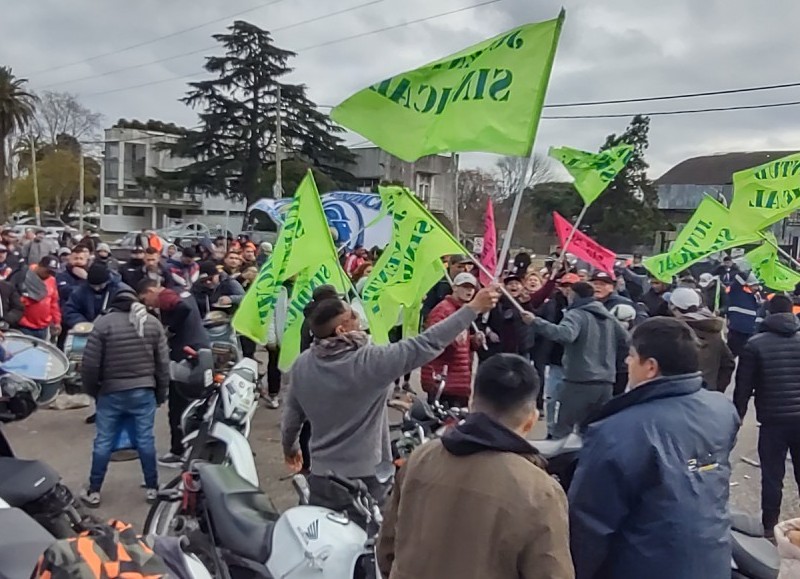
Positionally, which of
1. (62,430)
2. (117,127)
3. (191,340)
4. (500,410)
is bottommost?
(62,430)

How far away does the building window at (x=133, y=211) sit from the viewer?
199 feet

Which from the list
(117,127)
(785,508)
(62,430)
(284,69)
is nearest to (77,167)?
(117,127)

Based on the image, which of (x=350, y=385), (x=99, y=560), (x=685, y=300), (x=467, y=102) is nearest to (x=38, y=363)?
(x=350, y=385)

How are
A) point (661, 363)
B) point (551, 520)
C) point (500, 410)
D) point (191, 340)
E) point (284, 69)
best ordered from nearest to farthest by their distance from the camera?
point (551, 520) < point (500, 410) < point (661, 363) < point (191, 340) < point (284, 69)

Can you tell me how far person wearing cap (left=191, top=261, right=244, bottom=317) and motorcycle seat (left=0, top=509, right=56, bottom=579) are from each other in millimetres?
6258

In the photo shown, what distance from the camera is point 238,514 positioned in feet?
12.5

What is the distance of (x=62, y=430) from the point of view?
8.17 meters

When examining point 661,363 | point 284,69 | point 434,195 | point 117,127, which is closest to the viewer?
point 661,363

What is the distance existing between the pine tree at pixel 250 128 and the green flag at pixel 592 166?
106 feet

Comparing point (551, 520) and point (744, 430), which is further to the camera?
point (744, 430)

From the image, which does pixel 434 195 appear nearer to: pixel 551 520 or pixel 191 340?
pixel 191 340

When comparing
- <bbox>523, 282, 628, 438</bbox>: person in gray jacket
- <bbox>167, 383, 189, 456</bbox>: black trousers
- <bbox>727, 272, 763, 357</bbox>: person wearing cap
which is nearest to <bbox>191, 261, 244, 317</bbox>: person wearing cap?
<bbox>167, 383, 189, 456</bbox>: black trousers

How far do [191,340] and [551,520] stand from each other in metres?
5.34

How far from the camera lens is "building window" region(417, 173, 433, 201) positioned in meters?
54.6
